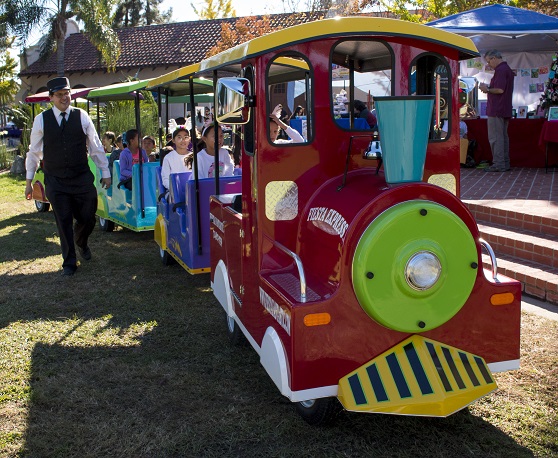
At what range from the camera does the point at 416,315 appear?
3189mm

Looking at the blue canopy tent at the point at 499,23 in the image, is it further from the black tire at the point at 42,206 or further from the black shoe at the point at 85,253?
the black tire at the point at 42,206

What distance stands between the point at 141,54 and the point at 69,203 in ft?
87.1

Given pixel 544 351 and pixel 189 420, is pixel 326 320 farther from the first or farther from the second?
pixel 544 351

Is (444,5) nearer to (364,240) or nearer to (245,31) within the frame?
(245,31)

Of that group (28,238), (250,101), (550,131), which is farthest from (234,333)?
(550,131)

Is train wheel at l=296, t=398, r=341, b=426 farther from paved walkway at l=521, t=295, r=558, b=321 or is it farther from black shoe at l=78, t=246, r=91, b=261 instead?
black shoe at l=78, t=246, r=91, b=261

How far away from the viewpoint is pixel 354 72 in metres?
4.29

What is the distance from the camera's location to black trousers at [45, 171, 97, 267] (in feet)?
22.1

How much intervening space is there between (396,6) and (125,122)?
25.0 feet

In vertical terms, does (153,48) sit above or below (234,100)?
above

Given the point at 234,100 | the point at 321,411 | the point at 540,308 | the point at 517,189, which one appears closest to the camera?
the point at 321,411

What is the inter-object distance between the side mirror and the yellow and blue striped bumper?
4.99 ft

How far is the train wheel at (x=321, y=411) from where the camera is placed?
3369mm

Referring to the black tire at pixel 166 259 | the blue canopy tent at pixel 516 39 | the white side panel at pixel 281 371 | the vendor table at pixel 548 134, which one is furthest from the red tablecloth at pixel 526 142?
the white side panel at pixel 281 371
